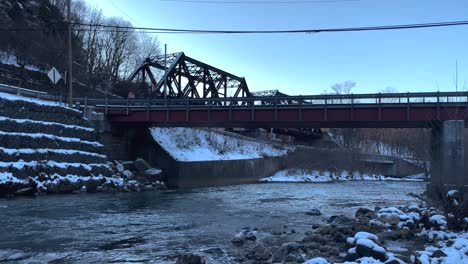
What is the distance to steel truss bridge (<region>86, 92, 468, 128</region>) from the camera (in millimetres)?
40406

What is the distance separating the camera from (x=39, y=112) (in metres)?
40.6

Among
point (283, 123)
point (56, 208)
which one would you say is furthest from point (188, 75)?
point (56, 208)

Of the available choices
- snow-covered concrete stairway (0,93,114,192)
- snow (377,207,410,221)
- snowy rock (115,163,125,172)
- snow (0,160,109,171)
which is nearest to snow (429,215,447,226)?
snow (377,207,410,221)

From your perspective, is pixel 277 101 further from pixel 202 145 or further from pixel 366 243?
pixel 366 243

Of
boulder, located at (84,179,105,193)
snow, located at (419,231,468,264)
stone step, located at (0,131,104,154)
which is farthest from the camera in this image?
boulder, located at (84,179,105,193)

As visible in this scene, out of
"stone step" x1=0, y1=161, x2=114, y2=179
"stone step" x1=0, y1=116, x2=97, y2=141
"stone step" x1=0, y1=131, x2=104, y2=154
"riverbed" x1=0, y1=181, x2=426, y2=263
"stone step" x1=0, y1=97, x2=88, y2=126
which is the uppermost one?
"stone step" x1=0, y1=97, x2=88, y2=126

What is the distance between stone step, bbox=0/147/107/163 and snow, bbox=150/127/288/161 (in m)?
12.4

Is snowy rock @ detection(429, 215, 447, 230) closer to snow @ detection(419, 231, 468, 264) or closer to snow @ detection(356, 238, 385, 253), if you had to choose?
snow @ detection(419, 231, 468, 264)

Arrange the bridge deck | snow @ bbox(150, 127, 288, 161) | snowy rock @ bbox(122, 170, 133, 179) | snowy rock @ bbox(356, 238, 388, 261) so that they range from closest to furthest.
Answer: snowy rock @ bbox(356, 238, 388, 261) < the bridge deck < snowy rock @ bbox(122, 170, 133, 179) < snow @ bbox(150, 127, 288, 161)

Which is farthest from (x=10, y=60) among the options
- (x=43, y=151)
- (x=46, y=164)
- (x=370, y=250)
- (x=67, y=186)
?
(x=370, y=250)

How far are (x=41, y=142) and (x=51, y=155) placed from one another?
1.28 metres

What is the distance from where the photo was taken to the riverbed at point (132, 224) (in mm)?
15414

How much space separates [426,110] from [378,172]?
171 feet

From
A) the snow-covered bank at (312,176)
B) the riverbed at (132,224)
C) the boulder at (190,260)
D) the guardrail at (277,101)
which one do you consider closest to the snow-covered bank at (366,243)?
the riverbed at (132,224)
